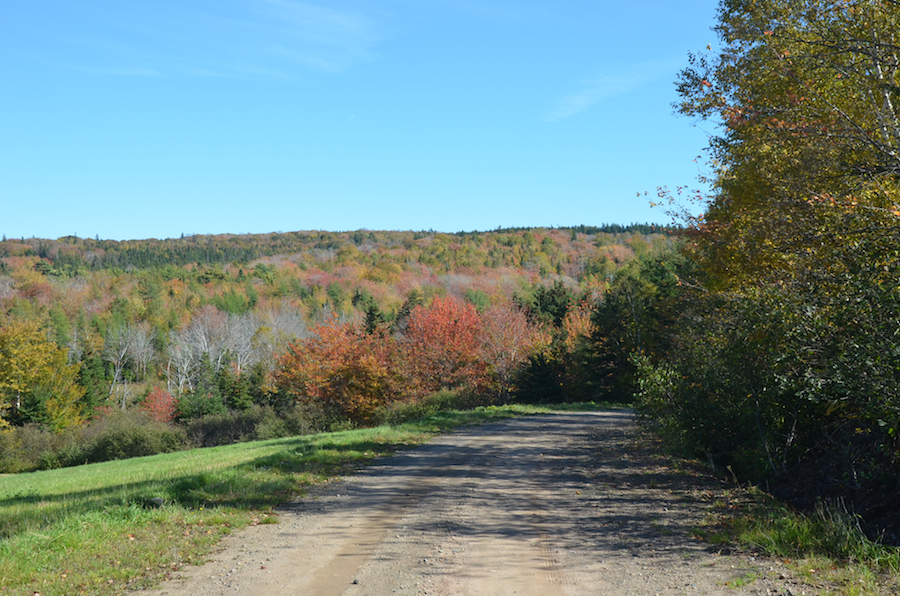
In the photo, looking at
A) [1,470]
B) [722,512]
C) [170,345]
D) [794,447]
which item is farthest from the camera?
[170,345]

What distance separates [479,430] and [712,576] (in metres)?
15.0

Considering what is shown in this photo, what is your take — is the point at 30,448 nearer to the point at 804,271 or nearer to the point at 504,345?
the point at 504,345

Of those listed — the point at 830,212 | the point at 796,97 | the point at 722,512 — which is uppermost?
the point at 796,97

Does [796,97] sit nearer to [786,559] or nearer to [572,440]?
[786,559]

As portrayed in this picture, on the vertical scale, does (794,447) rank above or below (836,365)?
below

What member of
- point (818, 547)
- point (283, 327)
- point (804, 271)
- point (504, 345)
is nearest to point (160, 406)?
point (504, 345)

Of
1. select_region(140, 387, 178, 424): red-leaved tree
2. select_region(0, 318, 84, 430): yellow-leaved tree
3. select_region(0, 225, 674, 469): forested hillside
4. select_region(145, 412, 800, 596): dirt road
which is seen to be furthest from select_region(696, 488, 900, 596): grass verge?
select_region(140, 387, 178, 424): red-leaved tree

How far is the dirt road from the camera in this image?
564cm

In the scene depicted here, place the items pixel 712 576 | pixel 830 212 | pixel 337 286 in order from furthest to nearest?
pixel 337 286 < pixel 830 212 < pixel 712 576

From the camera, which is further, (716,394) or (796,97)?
(716,394)

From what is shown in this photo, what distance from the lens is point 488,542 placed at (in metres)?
7.01

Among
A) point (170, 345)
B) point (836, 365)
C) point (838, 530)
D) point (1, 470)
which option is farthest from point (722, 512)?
point (170, 345)

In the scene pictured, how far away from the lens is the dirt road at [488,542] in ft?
18.5

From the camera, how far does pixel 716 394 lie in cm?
1188
